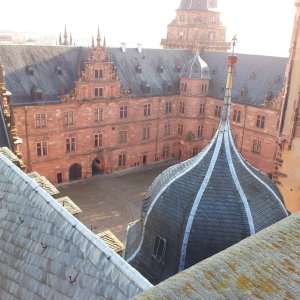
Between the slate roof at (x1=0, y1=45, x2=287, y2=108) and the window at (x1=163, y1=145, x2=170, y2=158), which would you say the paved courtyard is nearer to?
the window at (x1=163, y1=145, x2=170, y2=158)

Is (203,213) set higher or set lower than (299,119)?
lower

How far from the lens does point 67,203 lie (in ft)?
35.9

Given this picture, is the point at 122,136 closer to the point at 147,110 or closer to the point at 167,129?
the point at 147,110

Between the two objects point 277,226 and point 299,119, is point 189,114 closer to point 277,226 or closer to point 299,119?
point 299,119

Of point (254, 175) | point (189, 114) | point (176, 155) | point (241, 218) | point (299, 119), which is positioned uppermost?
point (299, 119)

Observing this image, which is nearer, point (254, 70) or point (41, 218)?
point (41, 218)

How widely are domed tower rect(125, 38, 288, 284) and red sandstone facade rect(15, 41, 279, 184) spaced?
79.9 feet

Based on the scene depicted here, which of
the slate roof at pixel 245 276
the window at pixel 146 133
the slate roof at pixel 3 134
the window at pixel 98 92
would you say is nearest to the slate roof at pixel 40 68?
the window at pixel 98 92

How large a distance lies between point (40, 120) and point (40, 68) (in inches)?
189

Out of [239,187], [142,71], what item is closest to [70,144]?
[142,71]

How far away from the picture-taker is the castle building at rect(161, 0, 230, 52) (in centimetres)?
5384

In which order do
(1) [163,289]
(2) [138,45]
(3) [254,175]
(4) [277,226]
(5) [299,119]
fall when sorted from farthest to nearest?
1. (2) [138,45]
2. (5) [299,119]
3. (3) [254,175]
4. (4) [277,226]
5. (1) [163,289]

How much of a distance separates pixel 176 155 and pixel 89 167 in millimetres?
11853

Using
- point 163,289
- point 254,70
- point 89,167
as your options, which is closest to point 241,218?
point 163,289
